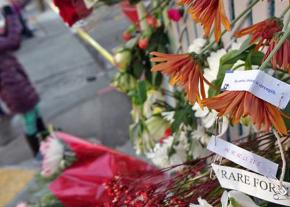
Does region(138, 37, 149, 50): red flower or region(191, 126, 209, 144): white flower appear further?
region(138, 37, 149, 50): red flower

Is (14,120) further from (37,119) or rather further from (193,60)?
(193,60)

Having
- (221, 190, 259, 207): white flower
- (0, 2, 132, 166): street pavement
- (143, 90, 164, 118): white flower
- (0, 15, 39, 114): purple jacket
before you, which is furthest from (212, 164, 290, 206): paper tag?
(0, 15, 39, 114): purple jacket

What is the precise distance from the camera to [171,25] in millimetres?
2000

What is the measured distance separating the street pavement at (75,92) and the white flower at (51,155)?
2.21 feet

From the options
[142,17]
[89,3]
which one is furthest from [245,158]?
[142,17]

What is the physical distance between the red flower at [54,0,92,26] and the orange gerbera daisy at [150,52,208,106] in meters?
0.73

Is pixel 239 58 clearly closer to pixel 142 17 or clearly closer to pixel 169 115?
pixel 169 115

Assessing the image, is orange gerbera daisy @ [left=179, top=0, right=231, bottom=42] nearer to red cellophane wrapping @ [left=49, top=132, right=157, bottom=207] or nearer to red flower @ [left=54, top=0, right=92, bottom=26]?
red flower @ [left=54, top=0, right=92, bottom=26]

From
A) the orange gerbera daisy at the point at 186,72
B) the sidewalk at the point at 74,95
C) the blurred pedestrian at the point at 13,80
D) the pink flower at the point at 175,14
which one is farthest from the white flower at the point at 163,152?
the blurred pedestrian at the point at 13,80

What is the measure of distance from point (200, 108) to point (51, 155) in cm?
127

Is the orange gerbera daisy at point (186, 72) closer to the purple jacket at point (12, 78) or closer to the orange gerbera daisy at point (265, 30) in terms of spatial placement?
the orange gerbera daisy at point (265, 30)

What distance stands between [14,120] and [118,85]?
350cm

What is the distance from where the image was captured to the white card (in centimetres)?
75

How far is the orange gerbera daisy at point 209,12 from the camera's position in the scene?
73 centimetres
